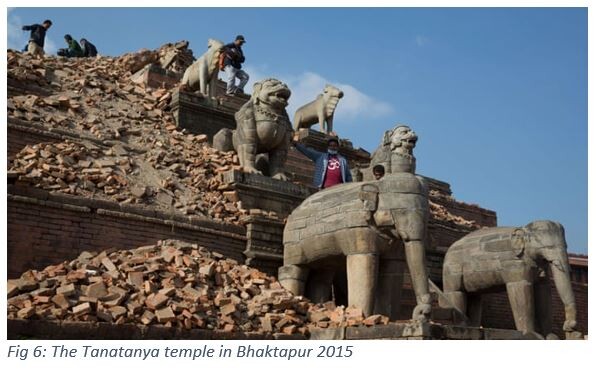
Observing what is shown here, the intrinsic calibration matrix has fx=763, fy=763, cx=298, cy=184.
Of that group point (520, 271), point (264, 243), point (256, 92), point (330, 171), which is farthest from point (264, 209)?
point (520, 271)

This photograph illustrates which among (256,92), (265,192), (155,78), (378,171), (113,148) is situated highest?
(155,78)

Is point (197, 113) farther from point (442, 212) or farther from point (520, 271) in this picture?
point (520, 271)

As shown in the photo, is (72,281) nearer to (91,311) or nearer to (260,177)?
(91,311)

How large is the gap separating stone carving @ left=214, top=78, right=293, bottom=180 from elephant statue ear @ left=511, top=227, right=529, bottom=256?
4717 millimetres

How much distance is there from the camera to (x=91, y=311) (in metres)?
8.44

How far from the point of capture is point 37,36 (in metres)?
23.2

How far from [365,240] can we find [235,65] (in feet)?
43.0

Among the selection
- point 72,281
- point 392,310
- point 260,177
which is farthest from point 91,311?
point 260,177

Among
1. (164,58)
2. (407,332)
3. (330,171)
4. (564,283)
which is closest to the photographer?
(407,332)

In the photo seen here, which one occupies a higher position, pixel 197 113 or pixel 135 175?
pixel 197 113

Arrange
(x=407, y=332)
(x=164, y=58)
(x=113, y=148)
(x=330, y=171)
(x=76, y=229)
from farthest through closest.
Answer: (x=164, y=58)
(x=113, y=148)
(x=330, y=171)
(x=76, y=229)
(x=407, y=332)

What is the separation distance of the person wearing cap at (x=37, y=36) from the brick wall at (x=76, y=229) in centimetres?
1218

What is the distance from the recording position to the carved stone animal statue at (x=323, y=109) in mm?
23219

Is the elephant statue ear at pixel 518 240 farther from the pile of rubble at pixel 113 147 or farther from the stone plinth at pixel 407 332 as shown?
the pile of rubble at pixel 113 147
